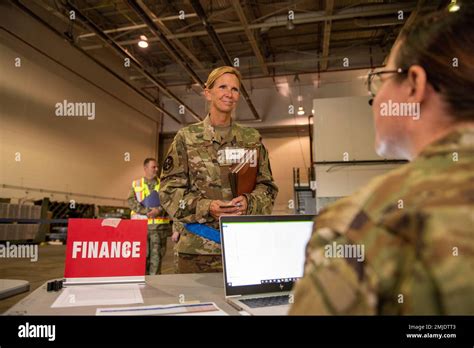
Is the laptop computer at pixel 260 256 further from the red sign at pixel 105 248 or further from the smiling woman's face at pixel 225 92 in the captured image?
the smiling woman's face at pixel 225 92

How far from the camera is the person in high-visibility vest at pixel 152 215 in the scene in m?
3.72

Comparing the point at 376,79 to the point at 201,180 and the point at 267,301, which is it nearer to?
the point at 267,301

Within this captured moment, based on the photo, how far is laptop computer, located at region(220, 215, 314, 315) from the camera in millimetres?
979

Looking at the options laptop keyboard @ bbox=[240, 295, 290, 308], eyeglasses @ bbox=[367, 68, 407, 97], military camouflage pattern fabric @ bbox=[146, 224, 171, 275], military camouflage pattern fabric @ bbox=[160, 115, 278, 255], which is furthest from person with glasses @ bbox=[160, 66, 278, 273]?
military camouflage pattern fabric @ bbox=[146, 224, 171, 275]

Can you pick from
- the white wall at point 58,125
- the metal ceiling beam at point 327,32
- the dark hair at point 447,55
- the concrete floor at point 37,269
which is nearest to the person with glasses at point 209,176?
the dark hair at point 447,55

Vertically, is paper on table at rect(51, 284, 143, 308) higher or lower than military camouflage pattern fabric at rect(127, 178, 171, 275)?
higher

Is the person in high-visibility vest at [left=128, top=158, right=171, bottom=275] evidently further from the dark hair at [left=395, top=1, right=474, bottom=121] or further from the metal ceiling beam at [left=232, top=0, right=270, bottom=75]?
the dark hair at [left=395, top=1, right=474, bottom=121]

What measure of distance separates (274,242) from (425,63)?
650mm

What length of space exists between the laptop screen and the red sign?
43 centimetres

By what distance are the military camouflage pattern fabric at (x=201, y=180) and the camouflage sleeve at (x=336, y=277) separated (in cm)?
107

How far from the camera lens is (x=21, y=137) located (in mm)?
6551
